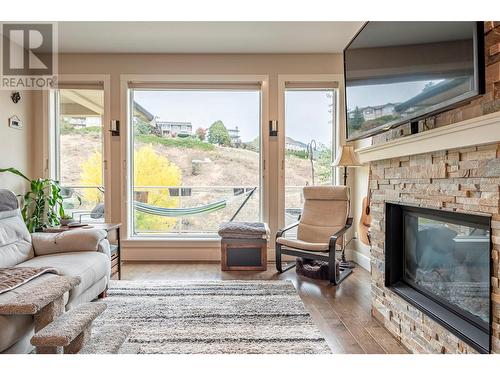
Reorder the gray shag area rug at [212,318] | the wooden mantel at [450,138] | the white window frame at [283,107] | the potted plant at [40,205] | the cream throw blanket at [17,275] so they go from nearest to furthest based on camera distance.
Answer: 1. the wooden mantel at [450,138]
2. the cream throw blanket at [17,275]
3. the gray shag area rug at [212,318]
4. the potted plant at [40,205]
5. the white window frame at [283,107]

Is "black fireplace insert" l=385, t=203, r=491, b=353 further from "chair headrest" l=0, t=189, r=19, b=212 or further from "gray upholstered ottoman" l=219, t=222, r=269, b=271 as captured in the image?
"chair headrest" l=0, t=189, r=19, b=212

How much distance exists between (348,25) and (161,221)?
3.29m

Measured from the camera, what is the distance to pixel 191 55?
4211 millimetres

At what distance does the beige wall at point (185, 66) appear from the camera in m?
4.21

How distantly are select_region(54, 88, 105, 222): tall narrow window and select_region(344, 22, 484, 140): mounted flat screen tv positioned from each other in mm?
3287

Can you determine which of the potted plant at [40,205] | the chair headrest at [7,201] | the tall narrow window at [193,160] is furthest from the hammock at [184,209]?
the chair headrest at [7,201]

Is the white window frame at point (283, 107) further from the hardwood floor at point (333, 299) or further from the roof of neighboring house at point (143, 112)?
the roof of neighboring house at point (143, 112)

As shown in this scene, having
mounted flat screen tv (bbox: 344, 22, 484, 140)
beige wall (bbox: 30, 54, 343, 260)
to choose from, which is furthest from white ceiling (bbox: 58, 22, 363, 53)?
mounted flat screen tv (bbox: 344, 22, 484, 140)

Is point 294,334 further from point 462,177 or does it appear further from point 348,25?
point 348,25

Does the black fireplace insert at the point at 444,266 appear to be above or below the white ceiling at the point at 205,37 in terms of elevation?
below

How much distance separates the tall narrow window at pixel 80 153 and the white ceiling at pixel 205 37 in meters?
0.70

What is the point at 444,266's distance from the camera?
1.94m

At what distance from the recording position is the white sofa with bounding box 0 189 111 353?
2.39 m
